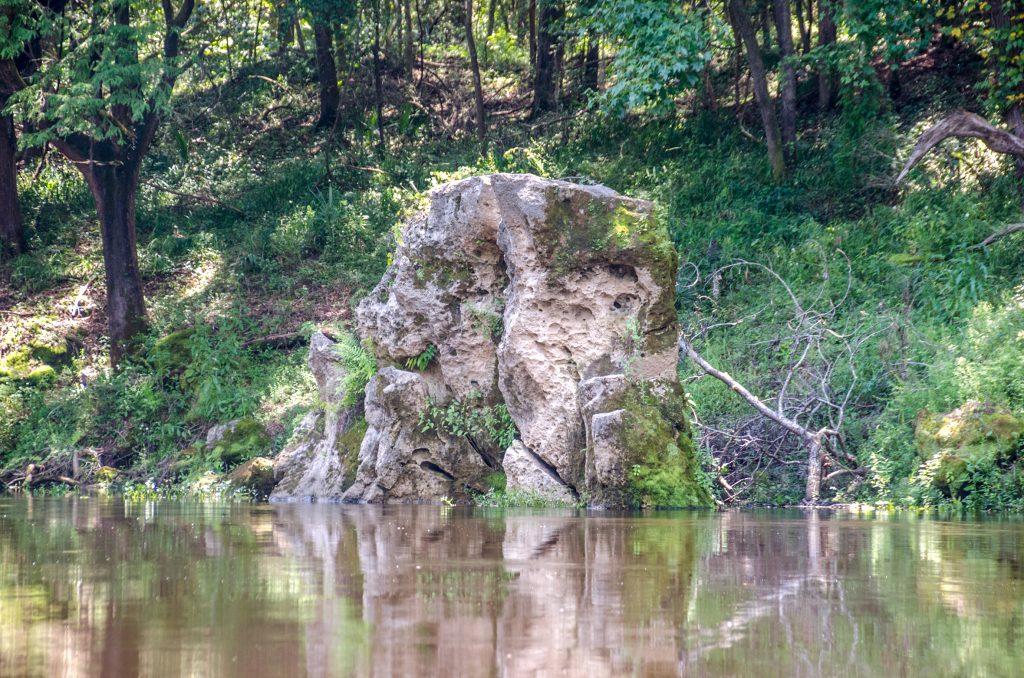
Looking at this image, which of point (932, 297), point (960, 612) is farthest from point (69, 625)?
point (932, 297)

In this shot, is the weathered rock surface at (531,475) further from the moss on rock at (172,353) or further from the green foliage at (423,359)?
the moss on rock at (172,353)

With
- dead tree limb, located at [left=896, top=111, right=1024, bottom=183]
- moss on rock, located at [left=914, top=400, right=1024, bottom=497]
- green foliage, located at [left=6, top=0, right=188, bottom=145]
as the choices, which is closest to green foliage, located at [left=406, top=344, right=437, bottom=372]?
moss on rock, located at [left=914, top=400, right=1024, bottom=497]

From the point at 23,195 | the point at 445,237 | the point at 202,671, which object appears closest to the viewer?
the point at 202,671

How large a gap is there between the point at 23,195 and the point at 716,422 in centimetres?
1759

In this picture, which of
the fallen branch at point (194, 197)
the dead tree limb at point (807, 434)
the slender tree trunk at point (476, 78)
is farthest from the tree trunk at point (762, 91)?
the fallen branch at point (194, 197)

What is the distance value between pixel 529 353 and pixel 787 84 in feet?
37.0

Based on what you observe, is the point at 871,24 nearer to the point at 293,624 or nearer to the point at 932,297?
the point at 932,297

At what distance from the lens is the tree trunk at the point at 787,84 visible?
2025 centimetres

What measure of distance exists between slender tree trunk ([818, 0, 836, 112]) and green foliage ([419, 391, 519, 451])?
1094cm

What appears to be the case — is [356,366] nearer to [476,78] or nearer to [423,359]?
[423,359]

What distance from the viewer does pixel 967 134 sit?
16344mm

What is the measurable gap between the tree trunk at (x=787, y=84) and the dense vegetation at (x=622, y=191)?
7 centimetres

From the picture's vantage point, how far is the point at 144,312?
1989 centimetres

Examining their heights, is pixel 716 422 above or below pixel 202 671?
above
